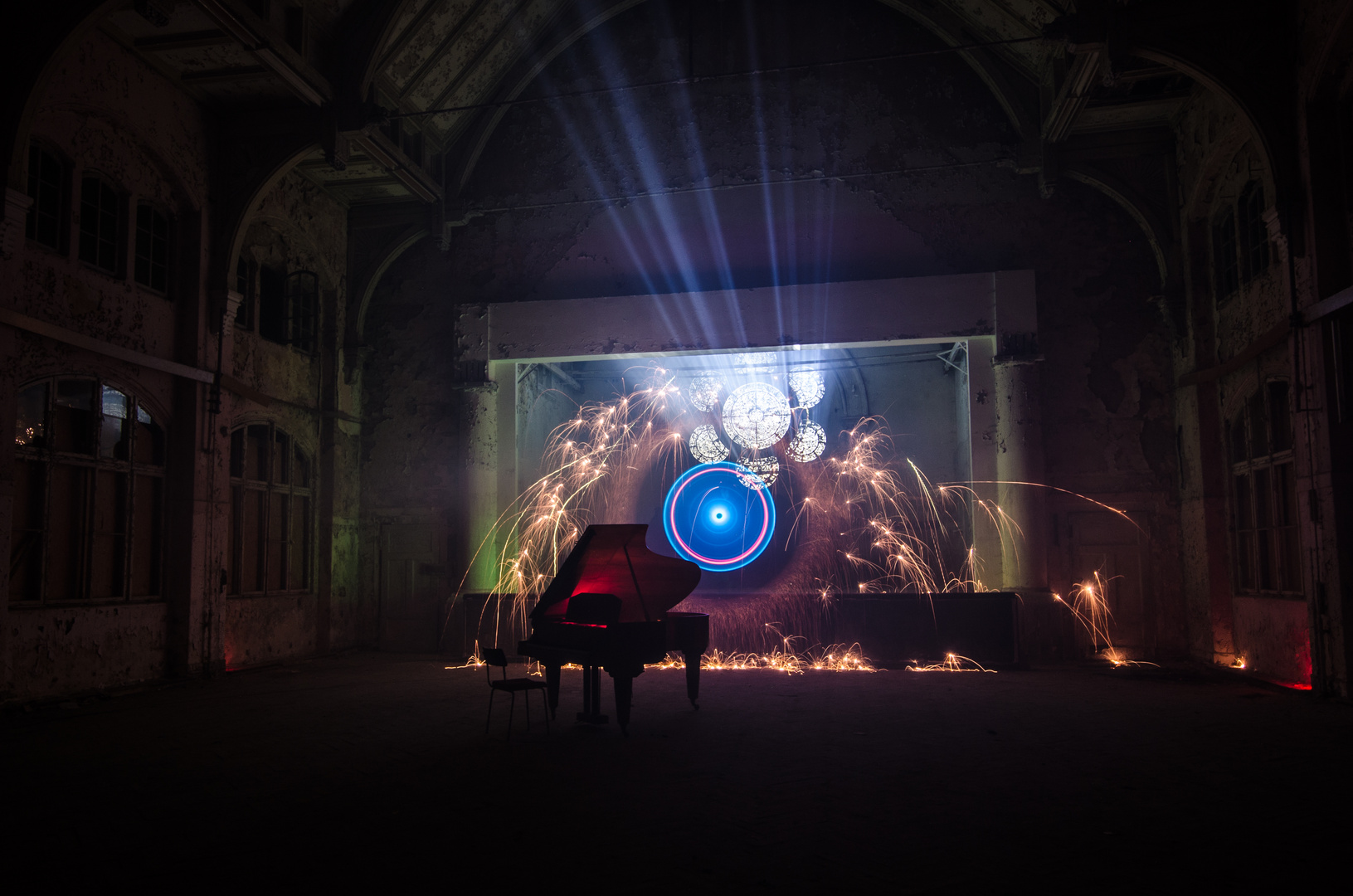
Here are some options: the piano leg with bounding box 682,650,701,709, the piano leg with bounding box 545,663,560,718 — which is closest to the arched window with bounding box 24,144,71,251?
the piano leg with bounding box 545,663,560,718

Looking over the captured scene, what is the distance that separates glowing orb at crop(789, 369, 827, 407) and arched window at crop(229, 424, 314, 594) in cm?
845

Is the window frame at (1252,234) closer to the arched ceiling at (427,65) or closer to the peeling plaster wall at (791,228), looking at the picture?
the peeling plaster wall at (791,228)

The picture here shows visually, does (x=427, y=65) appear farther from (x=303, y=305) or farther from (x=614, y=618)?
(x=614, y=618)

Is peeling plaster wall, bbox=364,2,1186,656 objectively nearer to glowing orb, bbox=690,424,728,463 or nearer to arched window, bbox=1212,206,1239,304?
arched window, bbox=1212,206,1239,304

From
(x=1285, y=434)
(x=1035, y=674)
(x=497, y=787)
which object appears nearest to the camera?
(x=497, y=787)

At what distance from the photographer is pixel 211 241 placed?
33.1 ft

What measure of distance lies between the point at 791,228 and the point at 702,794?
345 inches

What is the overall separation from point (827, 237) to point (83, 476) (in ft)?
29.6

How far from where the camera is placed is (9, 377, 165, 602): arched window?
7.89 m

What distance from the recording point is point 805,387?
16.3m

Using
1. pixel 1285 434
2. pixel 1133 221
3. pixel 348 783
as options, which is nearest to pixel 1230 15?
pixel 1133 221

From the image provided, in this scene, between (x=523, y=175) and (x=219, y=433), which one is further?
(x=523, y=175)

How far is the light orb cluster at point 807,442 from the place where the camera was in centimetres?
1616

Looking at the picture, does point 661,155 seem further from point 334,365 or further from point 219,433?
point 219,433
